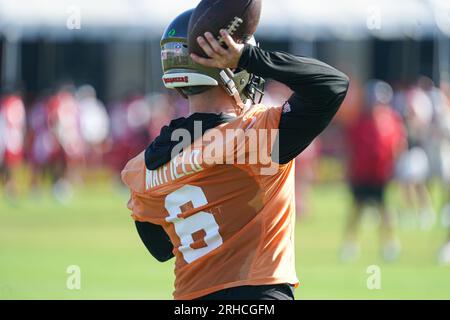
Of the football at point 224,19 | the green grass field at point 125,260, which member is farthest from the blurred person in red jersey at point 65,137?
the football at point 224,19

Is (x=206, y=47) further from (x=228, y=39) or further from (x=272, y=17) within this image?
(x=272, y=17)

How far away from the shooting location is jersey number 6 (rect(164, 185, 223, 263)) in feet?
14.3

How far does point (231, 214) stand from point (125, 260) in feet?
33.7

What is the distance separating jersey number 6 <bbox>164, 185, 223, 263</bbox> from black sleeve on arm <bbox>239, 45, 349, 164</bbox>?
44 centimetres

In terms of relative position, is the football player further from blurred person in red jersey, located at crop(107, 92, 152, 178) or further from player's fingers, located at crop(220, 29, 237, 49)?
blurred person in red jersey, located at crop(107, 92, 152, 178)

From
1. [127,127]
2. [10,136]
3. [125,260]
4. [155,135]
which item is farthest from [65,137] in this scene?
[125,260]

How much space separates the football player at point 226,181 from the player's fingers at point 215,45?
0.03 m

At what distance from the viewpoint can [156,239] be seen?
4.81 metres

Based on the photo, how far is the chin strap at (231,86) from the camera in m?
4.31

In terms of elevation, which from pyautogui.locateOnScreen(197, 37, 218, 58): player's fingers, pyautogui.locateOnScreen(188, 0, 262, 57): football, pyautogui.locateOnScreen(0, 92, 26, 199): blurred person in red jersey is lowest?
pyautogui.locateOnScreen(197, 37, 218, 58): player's fingers

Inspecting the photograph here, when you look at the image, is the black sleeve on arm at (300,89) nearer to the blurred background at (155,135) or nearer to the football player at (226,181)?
the football player at (226,181)

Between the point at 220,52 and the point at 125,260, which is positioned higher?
the point at 125,260

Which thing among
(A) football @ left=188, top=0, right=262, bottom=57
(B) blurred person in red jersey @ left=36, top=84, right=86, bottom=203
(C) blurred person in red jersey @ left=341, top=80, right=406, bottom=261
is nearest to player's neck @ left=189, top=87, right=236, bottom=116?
(A) football @ left=188, top=0, right=262, bottom=57
